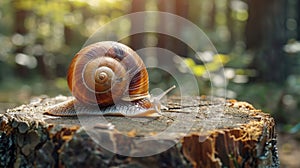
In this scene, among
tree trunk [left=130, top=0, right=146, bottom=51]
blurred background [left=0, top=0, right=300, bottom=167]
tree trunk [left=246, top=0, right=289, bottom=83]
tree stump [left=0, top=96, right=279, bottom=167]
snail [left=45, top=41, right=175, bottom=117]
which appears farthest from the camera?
tree trunk [left=130, top=0, right=146, bottom=51]

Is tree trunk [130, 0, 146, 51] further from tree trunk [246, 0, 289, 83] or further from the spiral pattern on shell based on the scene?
the spiral pattern on shell

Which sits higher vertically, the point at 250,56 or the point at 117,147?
the point at 250,56

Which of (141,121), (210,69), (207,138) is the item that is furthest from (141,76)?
(210,69)

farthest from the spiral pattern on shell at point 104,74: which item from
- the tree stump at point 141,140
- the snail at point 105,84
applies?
the tree stump at point 141,140

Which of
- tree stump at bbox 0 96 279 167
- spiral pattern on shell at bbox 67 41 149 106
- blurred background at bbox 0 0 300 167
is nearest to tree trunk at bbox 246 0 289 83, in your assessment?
blurred background at bbox 0 0 300 167

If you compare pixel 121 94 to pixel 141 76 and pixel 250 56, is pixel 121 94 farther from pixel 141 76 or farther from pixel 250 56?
pixel 250 56

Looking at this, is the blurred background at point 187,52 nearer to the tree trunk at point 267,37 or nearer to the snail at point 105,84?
the tree trunk at point 267,37
